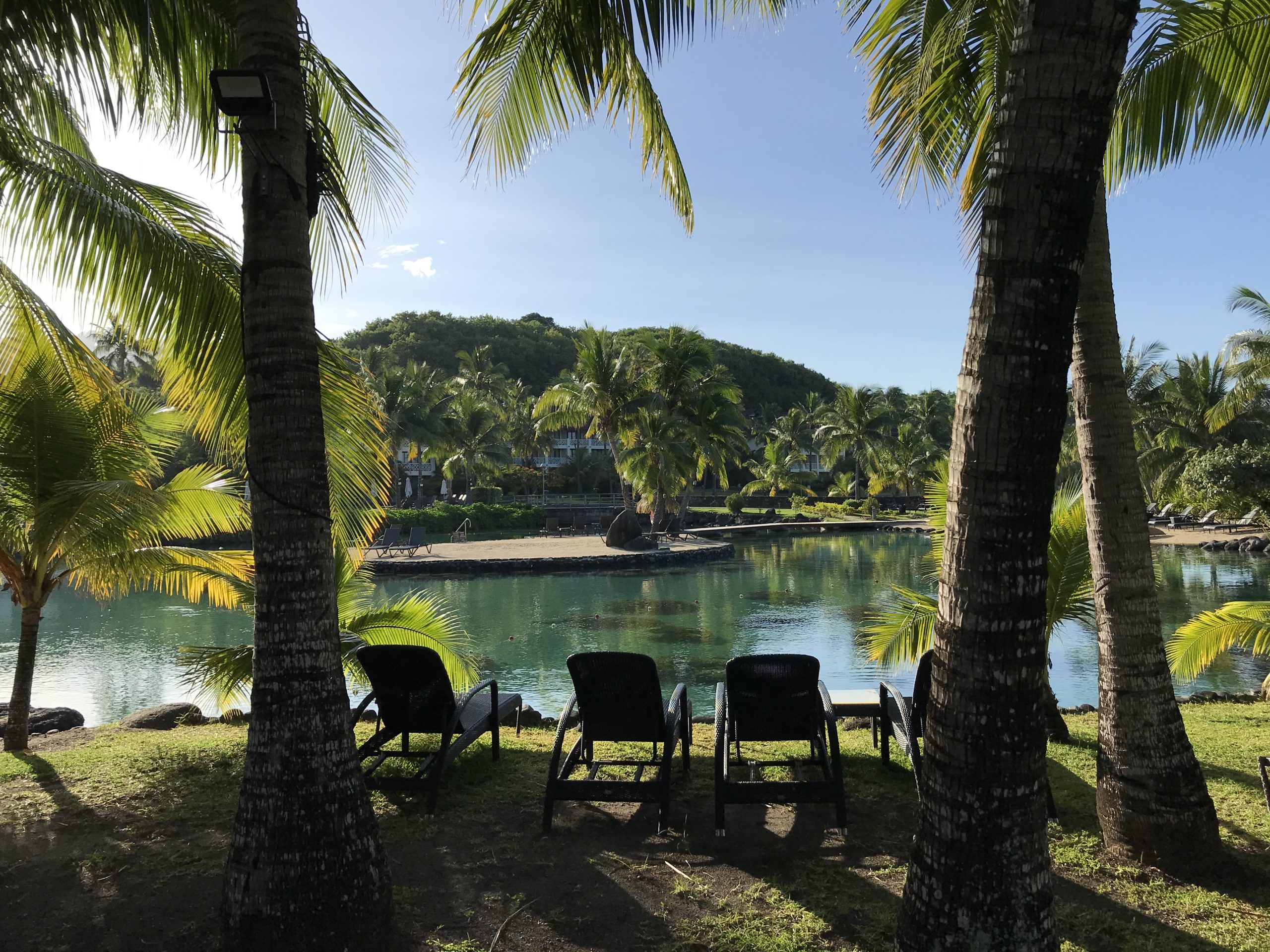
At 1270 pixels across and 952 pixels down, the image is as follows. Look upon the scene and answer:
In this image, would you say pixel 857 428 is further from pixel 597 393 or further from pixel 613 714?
pixel 613 714

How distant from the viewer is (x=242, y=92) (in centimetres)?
297

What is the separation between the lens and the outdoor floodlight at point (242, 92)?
293 cm

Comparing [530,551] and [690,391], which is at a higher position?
[690,391]

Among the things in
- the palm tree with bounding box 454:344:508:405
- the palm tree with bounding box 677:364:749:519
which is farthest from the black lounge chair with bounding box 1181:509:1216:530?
the palm tree with bounding box 454:344:508:405

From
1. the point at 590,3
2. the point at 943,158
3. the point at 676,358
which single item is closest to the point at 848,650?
the point at 943,158

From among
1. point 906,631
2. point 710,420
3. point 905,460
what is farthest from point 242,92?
point 905,460

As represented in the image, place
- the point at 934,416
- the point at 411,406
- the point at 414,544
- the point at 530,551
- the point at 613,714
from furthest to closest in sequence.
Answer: the point at 934,416 < the point at 411,406 < the point at 530,551 < the point at 414,544 < the point at 613,714

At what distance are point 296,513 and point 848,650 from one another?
10827 mm

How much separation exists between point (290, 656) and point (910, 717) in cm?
334

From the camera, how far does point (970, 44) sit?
5086 millimetres

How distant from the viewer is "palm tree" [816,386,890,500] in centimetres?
4834

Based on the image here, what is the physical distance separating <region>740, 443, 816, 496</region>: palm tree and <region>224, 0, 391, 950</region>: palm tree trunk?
1928 inches

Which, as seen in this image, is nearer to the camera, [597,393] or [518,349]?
[597,393]

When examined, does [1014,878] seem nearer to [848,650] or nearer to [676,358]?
[848,650]
